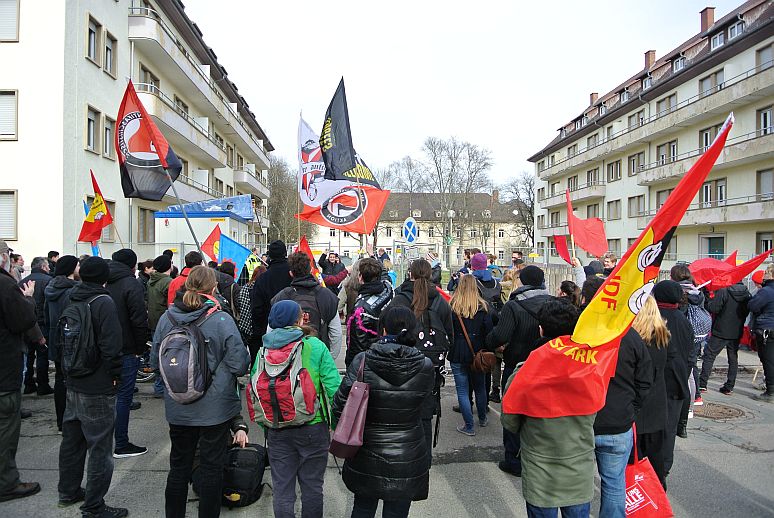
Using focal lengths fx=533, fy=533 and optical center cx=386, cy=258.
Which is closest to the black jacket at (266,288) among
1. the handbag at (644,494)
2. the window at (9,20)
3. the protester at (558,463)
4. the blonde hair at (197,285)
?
the blonde hair at (197,285)

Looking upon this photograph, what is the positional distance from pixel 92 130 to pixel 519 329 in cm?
1971

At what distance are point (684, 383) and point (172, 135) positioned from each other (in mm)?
26671

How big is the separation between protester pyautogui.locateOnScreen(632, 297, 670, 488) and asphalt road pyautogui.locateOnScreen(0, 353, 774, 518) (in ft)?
2.82

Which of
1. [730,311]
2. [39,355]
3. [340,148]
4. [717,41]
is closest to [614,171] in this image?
[717,41]

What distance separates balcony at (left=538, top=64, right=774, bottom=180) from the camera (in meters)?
27.2

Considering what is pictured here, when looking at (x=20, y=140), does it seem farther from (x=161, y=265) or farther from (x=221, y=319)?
(x=221, y=319)

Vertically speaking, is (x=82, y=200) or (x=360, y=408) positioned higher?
(x=82, y=200)

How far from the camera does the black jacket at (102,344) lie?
422cm

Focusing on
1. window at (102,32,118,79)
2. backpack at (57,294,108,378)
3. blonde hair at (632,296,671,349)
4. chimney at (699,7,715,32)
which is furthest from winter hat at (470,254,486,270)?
chimney at (699,7,715,32)

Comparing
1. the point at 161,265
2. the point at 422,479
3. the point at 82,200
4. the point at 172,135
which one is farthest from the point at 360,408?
the point at 172,135

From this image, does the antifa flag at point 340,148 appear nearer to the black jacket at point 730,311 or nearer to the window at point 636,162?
the black jacket at point 730,311

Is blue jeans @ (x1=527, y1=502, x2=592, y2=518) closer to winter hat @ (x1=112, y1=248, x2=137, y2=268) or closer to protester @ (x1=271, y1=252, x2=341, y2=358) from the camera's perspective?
protester @ (x1=271, y1=252, x2=341, y2=358)

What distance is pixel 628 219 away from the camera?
4269 centimetres

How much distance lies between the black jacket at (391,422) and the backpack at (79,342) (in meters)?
2.20
